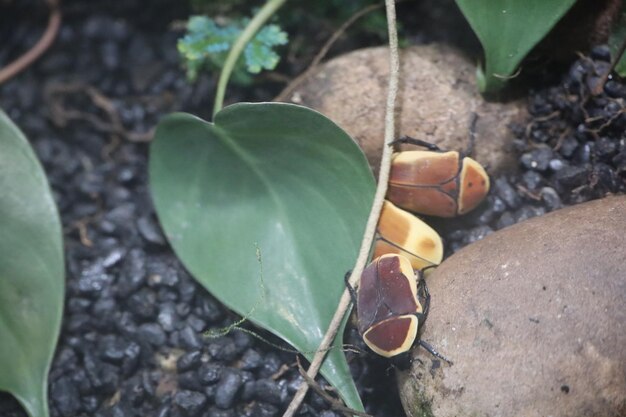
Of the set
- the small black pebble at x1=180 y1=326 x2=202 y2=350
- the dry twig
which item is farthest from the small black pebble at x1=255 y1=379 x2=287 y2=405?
the dry twig

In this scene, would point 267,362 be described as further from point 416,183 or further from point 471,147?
point 471,147

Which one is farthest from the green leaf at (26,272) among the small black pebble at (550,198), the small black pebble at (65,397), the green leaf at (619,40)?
the green leaf at (619,40)

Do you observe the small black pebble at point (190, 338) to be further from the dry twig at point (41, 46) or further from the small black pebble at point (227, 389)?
the dry twig at point (41, 46)

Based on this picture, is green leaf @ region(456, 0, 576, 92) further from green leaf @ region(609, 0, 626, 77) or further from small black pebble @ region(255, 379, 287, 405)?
small black pebble @ region(255, 379, 287, 405)

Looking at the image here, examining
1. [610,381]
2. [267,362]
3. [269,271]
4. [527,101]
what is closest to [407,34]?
[527,101]

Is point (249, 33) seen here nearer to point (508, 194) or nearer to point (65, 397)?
point (508, 194)
